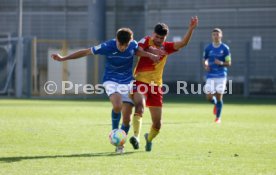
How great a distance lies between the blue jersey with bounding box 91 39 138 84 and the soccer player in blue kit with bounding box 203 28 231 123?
7.68 metres

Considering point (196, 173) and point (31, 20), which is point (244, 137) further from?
point (31, 20)

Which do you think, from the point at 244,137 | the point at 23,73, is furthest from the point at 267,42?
the point at 244,137

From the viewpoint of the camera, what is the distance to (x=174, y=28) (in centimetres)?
3544

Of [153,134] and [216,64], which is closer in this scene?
[153,134]

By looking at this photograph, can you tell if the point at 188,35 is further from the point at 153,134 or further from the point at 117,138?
the point at 117,138

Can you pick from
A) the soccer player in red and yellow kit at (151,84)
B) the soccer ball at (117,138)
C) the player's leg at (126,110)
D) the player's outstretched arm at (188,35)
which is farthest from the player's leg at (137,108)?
A: the player's outstretched arm at (188,35)

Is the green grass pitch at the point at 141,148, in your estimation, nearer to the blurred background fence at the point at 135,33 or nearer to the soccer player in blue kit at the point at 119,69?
the soccer player in blue kit at the point at 119,69

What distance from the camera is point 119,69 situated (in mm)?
12195

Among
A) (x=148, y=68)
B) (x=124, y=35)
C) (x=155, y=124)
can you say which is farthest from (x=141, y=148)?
(x=124, y=35)

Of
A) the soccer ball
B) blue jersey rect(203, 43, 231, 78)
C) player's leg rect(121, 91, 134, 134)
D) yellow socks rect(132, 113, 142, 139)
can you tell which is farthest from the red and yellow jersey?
blue jersey rect(203, 43, 231, 78)

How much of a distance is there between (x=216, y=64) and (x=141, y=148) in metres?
8.00

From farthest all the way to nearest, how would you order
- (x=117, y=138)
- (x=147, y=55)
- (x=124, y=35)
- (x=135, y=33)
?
(x=135, y=33), (x=147, y=55), (x=124, y=35), (x=117, y=138)

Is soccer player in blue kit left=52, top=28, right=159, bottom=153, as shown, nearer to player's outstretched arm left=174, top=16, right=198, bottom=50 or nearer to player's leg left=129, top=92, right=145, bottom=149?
player's leg left=129, top=92, right=145, bottom=149

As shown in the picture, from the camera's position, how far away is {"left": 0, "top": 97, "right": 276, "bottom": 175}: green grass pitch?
9797mm
